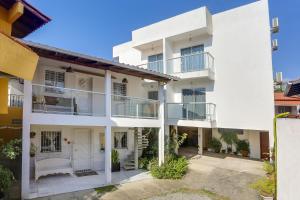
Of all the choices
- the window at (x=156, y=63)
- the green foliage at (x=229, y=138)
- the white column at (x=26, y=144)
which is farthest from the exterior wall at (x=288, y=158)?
the window at (x=156, y=63)

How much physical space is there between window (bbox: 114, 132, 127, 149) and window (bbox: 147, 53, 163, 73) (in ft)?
22.9

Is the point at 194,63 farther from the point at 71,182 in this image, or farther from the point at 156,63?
the point at 71,182

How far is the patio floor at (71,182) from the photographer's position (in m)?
11.3

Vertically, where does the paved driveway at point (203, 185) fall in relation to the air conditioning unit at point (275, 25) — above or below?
below

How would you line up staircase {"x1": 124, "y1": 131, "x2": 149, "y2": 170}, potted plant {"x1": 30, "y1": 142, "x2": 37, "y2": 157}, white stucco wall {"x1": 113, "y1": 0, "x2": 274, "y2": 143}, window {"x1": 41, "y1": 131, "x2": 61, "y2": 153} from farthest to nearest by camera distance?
1. white stucco wall {"x1": 113, "y1": 0, "x2": 274, "y2": 143}
2. staircase {"x1": 124, "y1": 131, "x2": 149, "y2": 170}
3. window {"x1": 41, "y1": 131, "x2": 61, "y2": 153}
4. potted plant {"x1": 30, "y1": 142, "x2": 37, "y2": 157}

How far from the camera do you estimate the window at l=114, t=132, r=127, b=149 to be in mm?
17750

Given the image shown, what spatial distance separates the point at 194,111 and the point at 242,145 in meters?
5.45

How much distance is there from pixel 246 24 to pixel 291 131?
14.1 metres

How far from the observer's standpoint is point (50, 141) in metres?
14.5

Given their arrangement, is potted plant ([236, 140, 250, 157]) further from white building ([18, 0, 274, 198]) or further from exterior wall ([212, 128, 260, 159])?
white building ([18, 0, 274, 198])

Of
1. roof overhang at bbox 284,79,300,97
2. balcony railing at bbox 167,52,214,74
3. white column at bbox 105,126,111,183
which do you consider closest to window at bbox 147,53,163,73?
balcony railing at bbox 167,52,214,74

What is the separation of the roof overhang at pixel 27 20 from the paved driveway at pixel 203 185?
807cm

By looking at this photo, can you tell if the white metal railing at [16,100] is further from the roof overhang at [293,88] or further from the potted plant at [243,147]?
the potted plant at [243,147]

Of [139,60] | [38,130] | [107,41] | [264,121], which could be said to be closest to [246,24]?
[264,121]
